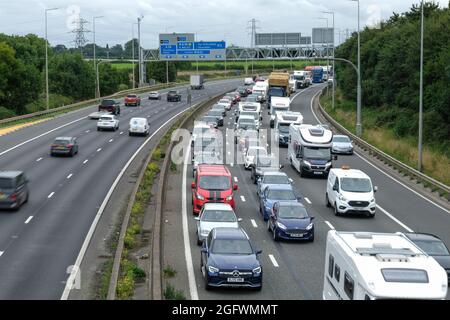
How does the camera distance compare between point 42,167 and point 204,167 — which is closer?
point 204,167

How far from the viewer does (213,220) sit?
27.2m

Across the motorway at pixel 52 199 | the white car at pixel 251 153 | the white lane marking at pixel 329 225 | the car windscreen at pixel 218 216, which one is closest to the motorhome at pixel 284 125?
the motorway at pixel 52 199

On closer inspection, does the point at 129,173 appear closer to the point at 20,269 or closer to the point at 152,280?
the point at 20,269

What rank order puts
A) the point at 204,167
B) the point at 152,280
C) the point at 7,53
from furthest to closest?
1. the point at 7,53
2. the point at 204,167
3. the point at 152,280

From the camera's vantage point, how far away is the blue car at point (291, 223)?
1086 inches

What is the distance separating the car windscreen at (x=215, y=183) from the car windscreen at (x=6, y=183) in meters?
7.93

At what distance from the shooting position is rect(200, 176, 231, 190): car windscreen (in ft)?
108

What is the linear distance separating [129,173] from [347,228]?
16.2 metres

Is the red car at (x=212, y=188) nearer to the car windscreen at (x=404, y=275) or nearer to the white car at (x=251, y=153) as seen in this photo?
the white car at (x=251, y=153)

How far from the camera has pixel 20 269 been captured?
2311cm

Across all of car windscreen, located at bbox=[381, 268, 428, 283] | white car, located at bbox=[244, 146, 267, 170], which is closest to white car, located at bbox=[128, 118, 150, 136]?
white car, located at bbox=[244, 146, 267, 170]

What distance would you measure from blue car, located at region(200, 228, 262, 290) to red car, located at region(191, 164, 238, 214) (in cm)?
967
